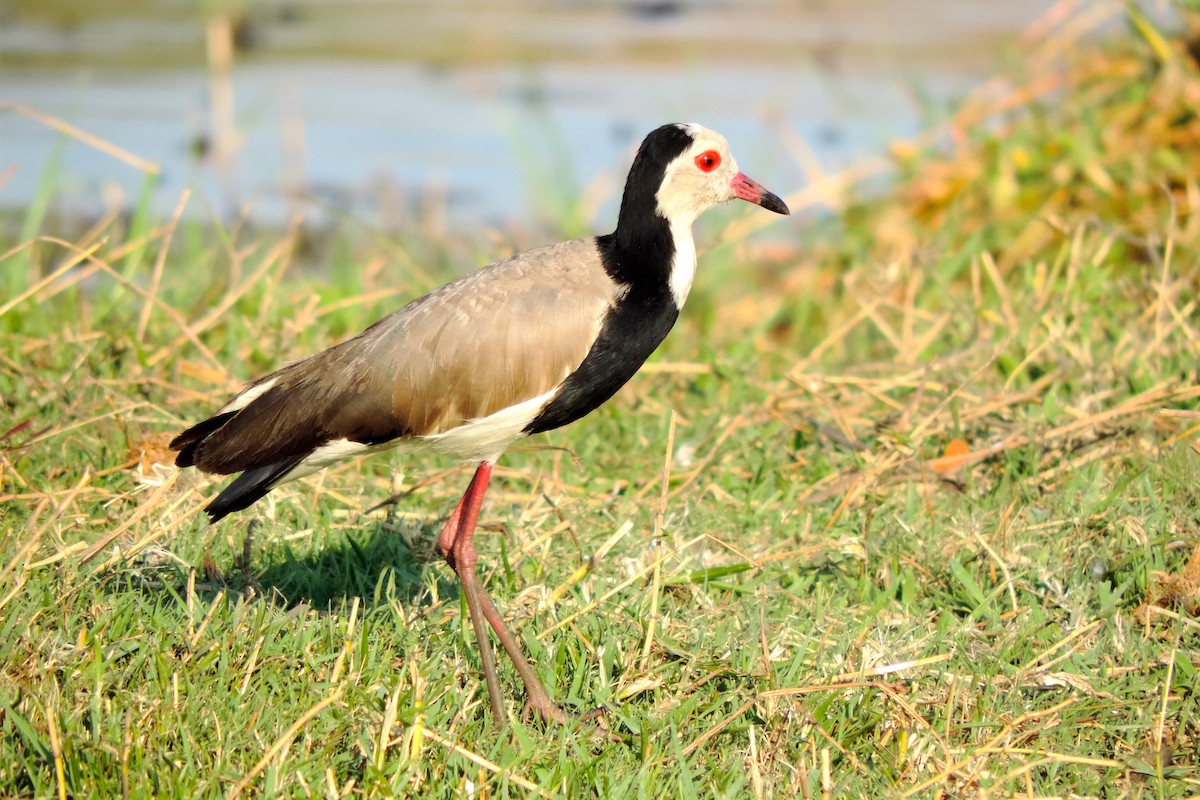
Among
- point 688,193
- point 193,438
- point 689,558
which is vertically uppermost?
point 688,193

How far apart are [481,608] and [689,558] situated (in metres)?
0.63

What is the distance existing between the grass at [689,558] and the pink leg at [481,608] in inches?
3.0

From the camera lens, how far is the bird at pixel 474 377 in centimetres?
367

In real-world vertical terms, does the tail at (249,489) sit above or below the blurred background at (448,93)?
below

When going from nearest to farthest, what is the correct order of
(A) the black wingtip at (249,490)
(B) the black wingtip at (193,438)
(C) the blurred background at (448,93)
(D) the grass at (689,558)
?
(D) the grass at (689,558)
(A) the black wingtip at (249,490)
(B) the black wingtip at (193,438)
(C) the blurred background at (448,93)

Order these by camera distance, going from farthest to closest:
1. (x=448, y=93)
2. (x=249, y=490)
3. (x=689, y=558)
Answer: (x=448, y=93), (x=689, y=558), (x=249, y=490)

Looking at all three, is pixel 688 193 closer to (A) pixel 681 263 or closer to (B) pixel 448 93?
(A) pixel 681 263

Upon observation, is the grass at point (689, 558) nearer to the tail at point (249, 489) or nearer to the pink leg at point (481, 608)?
the pink leg at point (481, 608)


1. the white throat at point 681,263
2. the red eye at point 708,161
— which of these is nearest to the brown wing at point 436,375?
the white throat at point 681,263

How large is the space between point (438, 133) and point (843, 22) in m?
4.85

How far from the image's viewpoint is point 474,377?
12.1 ft

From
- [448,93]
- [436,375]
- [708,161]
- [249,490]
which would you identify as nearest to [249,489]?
[249,490]

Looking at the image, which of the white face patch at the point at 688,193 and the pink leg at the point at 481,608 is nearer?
the pink leg at the point at 481,608

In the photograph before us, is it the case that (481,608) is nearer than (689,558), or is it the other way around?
(481,608)
